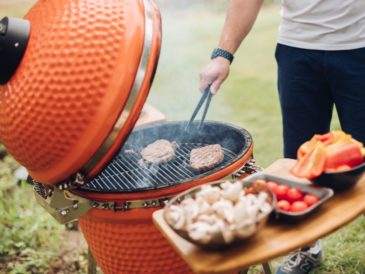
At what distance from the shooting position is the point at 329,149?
6.40ft

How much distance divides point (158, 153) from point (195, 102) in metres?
5.33

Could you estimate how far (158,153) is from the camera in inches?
111

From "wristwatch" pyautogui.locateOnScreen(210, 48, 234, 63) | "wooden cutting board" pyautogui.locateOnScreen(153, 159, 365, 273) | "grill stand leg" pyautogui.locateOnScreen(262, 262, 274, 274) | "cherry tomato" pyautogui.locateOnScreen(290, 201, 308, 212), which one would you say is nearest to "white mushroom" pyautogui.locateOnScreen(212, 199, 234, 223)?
"wooden cutting board" pyautogui.locateOnScreen(153, 159, 365, 273)

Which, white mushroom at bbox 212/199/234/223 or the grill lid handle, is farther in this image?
the grill lid handle

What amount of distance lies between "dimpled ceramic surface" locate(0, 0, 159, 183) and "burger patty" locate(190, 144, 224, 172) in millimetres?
766

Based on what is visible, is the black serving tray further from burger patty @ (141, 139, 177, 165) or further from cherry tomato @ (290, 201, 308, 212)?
burger patty @ (141, 139, 177, 165)

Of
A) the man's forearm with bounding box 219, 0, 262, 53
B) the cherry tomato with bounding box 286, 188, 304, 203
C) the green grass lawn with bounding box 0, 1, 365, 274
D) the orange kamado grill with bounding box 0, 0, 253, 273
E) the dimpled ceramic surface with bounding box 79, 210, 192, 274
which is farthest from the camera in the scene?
the green grass lawn with bounding box 0, 1, 365, 274

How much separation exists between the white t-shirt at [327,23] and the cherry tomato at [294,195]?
123 cm

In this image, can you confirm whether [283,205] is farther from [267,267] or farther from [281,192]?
[267,267]

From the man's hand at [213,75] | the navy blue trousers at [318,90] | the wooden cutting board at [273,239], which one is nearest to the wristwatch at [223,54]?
the man's hand at [213,75]

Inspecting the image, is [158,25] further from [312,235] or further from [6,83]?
[312,235]

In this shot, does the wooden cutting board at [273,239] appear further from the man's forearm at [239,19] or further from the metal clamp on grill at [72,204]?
the man's forearm at [239,19]

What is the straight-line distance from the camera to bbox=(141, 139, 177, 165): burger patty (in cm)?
277

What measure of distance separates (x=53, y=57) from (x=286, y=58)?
163 cm
